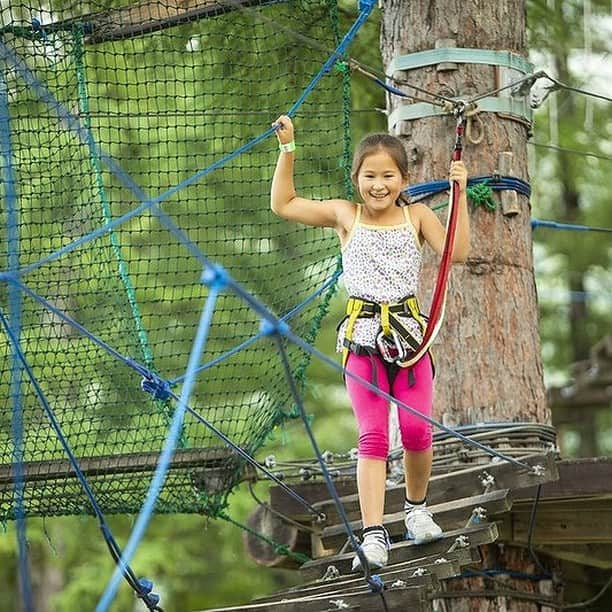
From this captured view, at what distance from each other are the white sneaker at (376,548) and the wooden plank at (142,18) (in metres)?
2.32

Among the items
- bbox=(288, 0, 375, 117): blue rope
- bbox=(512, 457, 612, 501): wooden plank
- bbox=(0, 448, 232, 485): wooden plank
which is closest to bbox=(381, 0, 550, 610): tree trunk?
bbox=(288, 0, 375, 117): blue rope

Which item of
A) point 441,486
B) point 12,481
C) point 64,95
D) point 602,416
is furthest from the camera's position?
point 602,416

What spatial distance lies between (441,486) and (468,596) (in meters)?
0.58

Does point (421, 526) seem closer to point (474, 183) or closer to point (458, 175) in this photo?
point (458, 175)

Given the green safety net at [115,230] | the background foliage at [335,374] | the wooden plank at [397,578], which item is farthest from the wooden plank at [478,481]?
the background foliage at [335,374]

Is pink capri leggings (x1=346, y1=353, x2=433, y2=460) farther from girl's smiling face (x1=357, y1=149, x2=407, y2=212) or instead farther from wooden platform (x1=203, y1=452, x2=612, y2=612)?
girl's smiling face (x1=357, y1=149, x2=407, y2=212)

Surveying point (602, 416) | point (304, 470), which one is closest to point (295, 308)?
point (304, 470)

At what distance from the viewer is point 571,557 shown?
600 centimetres

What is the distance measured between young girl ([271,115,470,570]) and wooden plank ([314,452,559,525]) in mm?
391

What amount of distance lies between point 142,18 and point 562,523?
2.61 metres

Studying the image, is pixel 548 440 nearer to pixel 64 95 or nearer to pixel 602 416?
pixel 64 95

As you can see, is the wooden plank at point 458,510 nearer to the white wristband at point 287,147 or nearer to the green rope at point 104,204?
the green rope at point 104,204

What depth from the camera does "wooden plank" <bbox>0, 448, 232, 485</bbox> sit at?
17.8 feet

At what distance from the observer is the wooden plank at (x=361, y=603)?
13.1 feet
